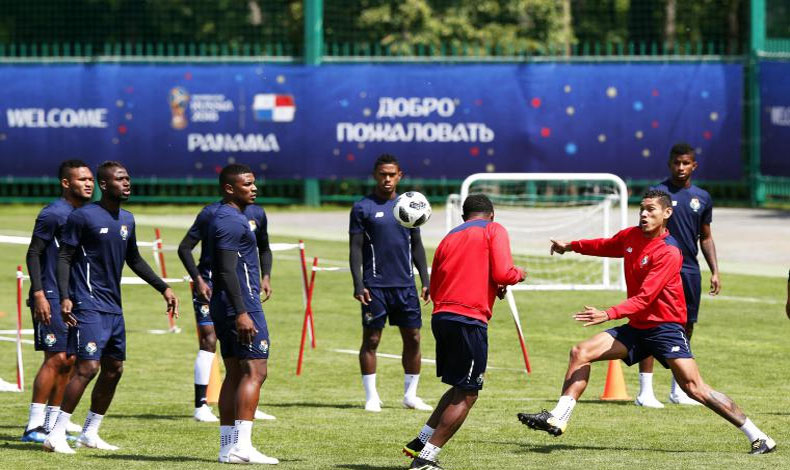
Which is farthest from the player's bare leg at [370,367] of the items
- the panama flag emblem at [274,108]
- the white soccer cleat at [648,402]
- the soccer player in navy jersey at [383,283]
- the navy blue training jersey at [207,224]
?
the panama flag emblem at [274,108]

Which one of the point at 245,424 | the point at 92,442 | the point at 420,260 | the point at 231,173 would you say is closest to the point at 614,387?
the point at 420,260

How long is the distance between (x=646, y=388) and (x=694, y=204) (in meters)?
1.65

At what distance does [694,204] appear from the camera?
519 inches

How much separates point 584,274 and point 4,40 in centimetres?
2706

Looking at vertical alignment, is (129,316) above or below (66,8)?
below

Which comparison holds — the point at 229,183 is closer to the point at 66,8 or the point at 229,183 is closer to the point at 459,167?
the point at 459,167

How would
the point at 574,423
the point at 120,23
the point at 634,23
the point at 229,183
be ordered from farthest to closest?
the point at 120,23
the point at 634,23
the point at 574,423
the point at 229,183

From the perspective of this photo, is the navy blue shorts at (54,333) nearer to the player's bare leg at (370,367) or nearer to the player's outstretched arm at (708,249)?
the player's bare leg at (370,367)

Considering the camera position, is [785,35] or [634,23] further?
[634,23]

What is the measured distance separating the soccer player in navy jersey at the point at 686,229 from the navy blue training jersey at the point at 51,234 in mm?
5053

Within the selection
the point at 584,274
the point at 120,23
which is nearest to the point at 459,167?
the point at 584,274

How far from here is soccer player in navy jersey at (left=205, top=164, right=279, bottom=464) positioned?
10.1 meters

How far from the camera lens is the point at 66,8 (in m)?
46.5

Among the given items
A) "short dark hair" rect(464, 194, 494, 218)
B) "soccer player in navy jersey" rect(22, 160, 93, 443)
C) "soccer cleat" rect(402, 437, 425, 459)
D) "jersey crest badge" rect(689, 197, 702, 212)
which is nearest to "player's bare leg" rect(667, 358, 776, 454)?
"short dark hair" rect(464, 194, 494, 218)
